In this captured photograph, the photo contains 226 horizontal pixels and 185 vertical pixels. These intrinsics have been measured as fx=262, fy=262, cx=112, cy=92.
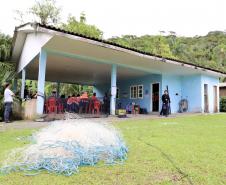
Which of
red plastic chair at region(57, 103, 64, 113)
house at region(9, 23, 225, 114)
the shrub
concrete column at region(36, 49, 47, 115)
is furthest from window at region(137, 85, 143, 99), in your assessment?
concrete column at region(36, 49, 47, 115)

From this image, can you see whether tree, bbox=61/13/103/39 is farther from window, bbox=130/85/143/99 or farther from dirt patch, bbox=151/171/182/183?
dirt patch, bbox=151/171/182/183

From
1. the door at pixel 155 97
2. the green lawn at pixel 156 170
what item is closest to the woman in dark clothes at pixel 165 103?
the door at pixel 155 97

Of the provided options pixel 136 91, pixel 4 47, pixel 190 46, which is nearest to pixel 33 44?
pixel 4 47

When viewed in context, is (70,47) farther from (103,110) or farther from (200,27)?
(200,27)

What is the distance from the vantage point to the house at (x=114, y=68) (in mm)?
11047

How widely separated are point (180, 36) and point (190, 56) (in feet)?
36.0

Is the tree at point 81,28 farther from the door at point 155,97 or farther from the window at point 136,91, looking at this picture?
the door at point 155,97

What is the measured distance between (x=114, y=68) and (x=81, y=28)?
686 inches

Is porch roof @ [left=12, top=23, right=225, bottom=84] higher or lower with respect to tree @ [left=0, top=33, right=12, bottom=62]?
lower

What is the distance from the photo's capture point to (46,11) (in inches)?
1312

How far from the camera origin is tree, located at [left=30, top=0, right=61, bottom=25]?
108 feet

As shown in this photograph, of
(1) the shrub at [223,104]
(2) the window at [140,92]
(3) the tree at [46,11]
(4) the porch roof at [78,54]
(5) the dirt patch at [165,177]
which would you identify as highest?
(3) the tree at [46,11]

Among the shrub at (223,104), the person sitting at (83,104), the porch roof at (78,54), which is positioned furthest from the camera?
the shrub at (223,104)

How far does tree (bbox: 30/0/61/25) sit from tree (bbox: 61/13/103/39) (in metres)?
2.17
